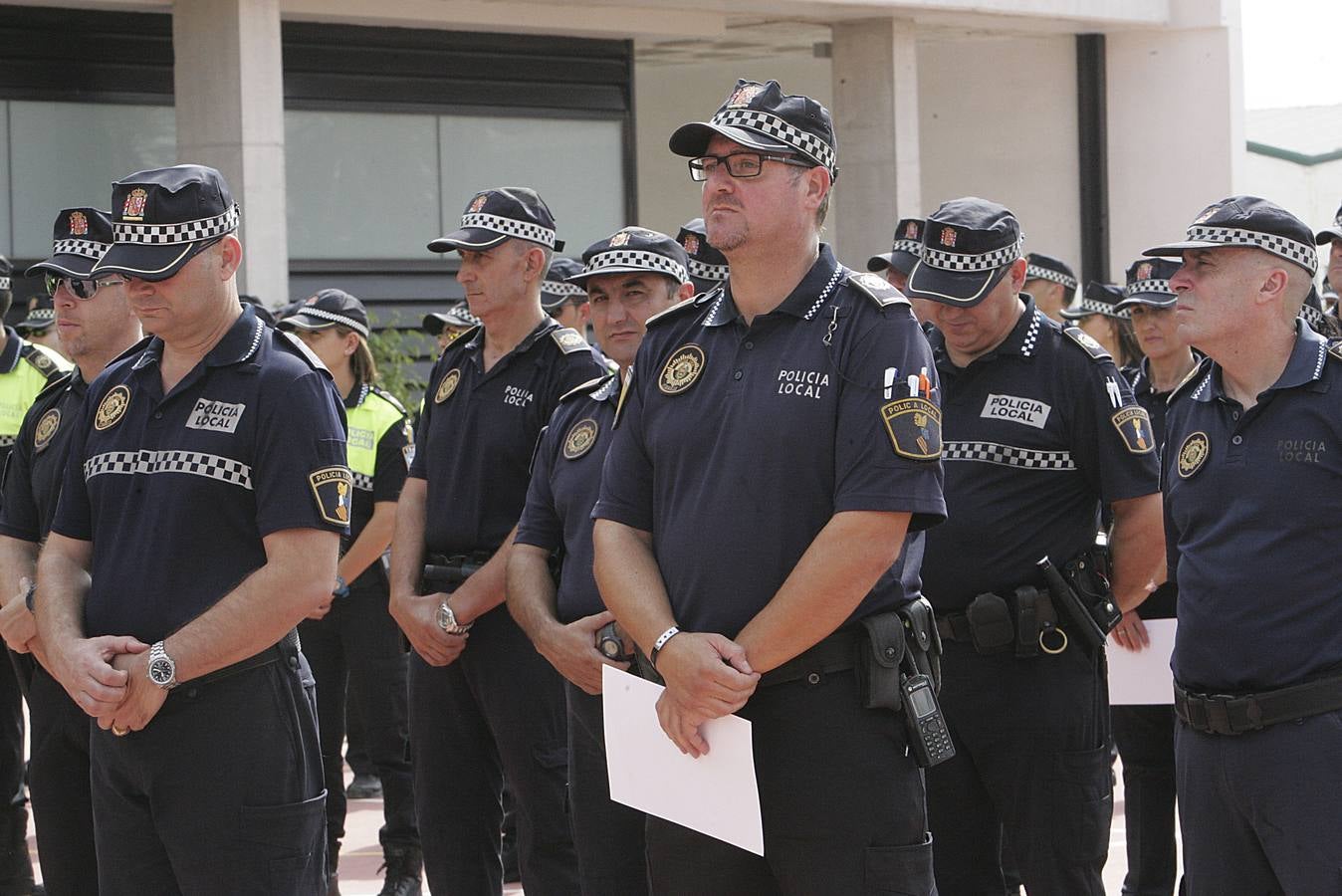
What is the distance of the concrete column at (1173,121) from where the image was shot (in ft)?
68.3

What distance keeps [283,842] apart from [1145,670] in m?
2.61

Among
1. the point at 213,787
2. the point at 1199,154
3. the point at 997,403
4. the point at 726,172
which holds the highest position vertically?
the point at 1199,154

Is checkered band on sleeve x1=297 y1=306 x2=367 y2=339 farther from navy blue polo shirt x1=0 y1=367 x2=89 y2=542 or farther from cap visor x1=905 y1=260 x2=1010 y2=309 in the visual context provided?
cap visor x1=905 y1=260 x2=1010 y2=309

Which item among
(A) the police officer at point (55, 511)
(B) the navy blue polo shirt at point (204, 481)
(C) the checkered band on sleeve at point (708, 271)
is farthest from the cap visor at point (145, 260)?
(C) the checkered band on sleeve at point (708, 271)

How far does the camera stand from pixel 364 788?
8609mm

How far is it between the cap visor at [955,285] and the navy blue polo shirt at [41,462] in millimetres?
2314

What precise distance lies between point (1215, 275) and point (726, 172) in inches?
50.8

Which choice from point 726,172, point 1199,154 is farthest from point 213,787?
point 1199,154

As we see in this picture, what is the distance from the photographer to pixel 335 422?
4250mm

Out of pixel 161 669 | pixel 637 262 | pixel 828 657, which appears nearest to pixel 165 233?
pixel 161 669

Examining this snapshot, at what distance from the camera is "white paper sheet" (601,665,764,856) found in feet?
11.7

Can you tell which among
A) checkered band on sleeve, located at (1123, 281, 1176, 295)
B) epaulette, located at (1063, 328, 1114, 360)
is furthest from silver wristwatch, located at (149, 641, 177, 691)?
checkered band on sleeve, located at (1123, 281, 1176, 295)

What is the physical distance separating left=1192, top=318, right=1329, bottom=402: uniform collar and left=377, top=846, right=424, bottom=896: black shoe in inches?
145

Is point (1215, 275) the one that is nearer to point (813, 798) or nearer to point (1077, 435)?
point (1077, 435)
